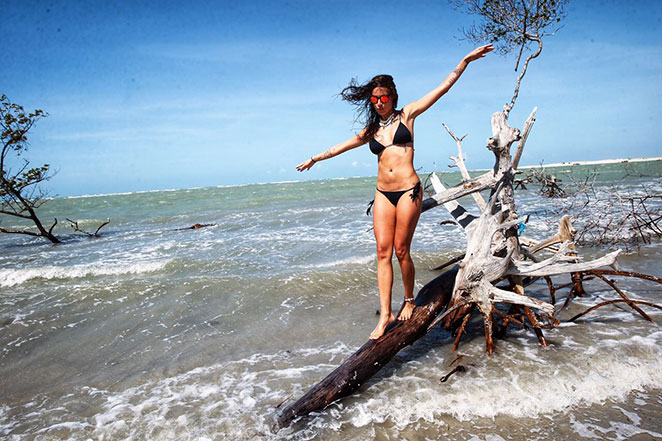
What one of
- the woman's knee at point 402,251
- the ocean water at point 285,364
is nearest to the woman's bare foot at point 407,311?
the woman's knee at point 402,251

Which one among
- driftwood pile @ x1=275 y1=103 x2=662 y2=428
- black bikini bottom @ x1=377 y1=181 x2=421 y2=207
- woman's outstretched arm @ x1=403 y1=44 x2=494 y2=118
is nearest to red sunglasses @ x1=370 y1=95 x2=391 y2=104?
woman's outstretched arm @ x1=403 y1=44 x2=494 y2=118

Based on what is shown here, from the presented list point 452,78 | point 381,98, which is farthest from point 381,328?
point 452,78

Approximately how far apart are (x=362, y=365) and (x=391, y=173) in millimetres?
2075

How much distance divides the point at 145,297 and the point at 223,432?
5.57 meters

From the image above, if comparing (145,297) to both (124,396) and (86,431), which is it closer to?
(124,396)

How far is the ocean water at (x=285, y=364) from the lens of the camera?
143 inches

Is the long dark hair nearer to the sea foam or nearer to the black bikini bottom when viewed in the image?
the black bikini bottom

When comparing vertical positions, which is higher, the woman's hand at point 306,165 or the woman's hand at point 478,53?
the woman's hand at point 478,53

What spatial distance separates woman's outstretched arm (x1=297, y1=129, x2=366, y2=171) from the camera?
14.6 feet

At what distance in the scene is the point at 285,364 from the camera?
4949mm

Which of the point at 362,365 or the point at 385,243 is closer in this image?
the point at 362,365

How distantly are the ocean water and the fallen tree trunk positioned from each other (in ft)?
0.44

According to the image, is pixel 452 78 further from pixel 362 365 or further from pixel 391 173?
pixel 362 365

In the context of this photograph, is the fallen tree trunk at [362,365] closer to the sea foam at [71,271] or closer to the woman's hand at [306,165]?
the woman's hand at [306,165]
